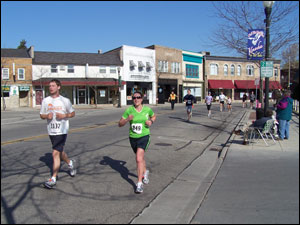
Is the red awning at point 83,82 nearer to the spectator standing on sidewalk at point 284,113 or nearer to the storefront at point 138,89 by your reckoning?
the storefront at point 138,89

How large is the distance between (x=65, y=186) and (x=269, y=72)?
8263 millimetres

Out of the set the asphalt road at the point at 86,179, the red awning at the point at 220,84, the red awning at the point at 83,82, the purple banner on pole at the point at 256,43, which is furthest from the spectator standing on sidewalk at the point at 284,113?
the red awning at the point at 220,84

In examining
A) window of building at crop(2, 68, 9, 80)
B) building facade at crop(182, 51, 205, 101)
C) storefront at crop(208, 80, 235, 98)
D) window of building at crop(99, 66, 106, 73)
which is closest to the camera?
window of building at crop(2, 68, 9, 80)

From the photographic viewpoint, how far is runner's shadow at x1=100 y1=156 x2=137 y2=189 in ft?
18.6

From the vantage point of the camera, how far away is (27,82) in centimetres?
3331

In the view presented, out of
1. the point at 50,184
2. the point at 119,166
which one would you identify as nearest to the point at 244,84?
the point at 119,166

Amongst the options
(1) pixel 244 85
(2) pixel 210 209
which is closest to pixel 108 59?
(1) pixel 244 85

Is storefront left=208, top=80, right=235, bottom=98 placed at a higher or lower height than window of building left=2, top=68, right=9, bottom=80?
lower

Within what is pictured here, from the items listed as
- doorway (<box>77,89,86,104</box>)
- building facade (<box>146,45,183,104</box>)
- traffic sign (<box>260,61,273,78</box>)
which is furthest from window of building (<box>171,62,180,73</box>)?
traffic sign (<box>260,61,273,78</box>)

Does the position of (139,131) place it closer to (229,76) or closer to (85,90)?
(85,90)

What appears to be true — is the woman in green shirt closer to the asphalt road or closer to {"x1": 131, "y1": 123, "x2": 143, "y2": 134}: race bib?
{"x1": 131, "y1": 123, "x2": 143, "y2": 134}: race bib

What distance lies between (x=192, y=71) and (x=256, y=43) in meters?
36.7

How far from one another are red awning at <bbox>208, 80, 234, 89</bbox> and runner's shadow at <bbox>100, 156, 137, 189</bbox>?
4355 cm

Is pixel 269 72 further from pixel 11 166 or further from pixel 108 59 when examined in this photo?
pixel 108 59
